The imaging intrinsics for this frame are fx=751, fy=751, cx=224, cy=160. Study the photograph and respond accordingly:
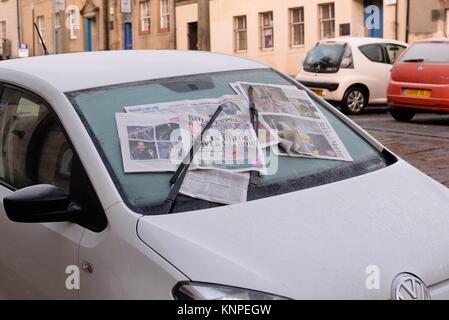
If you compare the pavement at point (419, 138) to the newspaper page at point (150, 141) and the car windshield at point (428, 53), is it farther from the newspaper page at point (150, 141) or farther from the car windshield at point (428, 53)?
the newspaper page at point (150, 141)

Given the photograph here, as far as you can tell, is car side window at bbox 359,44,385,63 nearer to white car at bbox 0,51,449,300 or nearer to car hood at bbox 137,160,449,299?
white car at bbox 0,51,449,300

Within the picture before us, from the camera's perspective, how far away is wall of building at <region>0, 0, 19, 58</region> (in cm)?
5028

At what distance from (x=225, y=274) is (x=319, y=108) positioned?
1625 millimetres

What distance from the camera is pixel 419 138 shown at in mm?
11375

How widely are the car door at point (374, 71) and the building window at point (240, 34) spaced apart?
13609mm

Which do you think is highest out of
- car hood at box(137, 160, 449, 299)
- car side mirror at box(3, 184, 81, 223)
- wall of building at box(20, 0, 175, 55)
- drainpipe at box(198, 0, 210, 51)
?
wall of building at box(20, 0, 175, 55)

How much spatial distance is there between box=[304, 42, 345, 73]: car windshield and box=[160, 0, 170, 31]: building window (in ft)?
60.9

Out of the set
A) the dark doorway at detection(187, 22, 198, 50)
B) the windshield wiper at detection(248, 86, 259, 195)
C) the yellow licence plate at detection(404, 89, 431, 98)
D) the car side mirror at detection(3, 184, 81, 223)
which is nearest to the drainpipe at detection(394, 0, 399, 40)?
the yellow licence plate at detection(404, 89, 431, 98)

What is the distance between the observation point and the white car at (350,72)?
1587 centimetres

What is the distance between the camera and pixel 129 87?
335 cm

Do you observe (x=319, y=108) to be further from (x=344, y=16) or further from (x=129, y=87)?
(x=344, y=16)

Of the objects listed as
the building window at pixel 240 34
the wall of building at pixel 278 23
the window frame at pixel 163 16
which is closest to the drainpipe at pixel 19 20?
the window frame at pixel 163 16

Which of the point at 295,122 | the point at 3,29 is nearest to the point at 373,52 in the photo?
the point at 295,122

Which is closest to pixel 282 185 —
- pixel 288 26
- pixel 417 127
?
pixel 417 127
